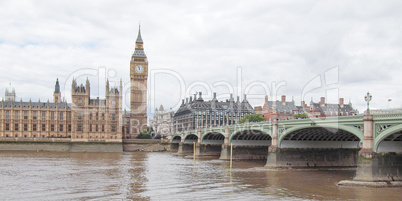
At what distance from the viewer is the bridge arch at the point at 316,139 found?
55312mm

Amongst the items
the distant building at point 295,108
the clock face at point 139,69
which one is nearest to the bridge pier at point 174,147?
the distant building at point 295,108

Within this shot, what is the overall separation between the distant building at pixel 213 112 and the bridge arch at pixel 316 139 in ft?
334

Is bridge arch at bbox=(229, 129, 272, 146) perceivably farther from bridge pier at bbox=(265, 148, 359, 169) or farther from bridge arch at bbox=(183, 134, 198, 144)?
bridge arch at bbox=(183, 134, 198, 144)

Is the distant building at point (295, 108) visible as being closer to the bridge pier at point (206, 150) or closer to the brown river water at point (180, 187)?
the bridge pier at point (206, 150)

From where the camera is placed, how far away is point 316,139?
6134 cm

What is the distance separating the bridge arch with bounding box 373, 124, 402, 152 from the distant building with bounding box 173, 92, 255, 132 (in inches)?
4787

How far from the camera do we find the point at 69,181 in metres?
42.8

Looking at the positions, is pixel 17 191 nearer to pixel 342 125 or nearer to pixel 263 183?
pixel 263 183

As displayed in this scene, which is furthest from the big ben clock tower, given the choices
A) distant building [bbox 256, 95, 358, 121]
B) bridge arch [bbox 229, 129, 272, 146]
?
bridge arch [bbox 229, 129, 272, 146]

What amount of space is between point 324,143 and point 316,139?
1.17 metres

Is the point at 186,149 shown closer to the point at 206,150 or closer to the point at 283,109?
the point at 206,150

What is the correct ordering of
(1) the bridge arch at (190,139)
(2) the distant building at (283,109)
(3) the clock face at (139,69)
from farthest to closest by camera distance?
(3) the clock face at (139,69), (2) the distant building at (283,109), (1) the bridge arch at (190,139)

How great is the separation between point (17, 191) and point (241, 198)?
57.9ft

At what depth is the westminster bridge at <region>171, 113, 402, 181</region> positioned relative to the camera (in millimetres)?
39594
